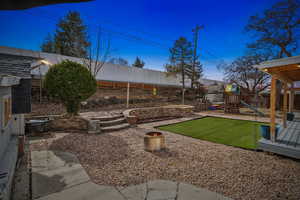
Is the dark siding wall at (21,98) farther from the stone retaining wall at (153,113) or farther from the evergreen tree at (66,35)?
the evergreen tree at (66,35)

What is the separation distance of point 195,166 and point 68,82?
491cm

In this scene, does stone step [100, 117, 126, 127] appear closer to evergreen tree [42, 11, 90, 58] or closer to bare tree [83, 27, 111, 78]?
bare tree [83, 27, 111, 78]

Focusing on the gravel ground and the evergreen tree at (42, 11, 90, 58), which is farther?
the evergreen tree at (42, 11, 90, 58)

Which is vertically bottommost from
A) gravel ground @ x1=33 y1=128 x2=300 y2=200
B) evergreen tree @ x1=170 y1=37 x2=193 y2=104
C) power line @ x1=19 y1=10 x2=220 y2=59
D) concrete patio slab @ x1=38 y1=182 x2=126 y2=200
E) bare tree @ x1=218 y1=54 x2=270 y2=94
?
gravel ground @ x1=33 y1=128 x2=300 y2=200

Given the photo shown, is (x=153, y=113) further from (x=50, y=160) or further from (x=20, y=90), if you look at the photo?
(x=20, y=90)

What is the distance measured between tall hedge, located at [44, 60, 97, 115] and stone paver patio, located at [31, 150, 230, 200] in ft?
9.63

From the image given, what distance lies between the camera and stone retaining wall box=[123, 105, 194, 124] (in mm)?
7047

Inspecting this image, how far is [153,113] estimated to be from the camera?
27.3 ft

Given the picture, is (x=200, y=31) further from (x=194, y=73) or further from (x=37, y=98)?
(x=37, y=98)

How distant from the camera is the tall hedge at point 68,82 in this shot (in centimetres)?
497

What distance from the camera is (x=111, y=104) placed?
10.0 meters

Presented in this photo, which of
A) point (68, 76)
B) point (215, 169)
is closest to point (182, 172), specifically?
point (215, 169)

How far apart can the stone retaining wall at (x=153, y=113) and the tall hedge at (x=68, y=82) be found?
2290 millimetres

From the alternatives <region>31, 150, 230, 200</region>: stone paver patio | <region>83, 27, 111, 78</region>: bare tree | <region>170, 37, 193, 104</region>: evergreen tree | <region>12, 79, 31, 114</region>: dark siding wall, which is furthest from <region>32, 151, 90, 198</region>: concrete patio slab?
<region>170, 37, 193, 104</region>: evergreen tree
